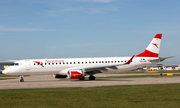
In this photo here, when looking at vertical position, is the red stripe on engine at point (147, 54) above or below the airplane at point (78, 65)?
above

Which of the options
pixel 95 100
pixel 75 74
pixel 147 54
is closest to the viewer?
pixel 95 100

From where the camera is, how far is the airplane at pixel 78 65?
36.7m

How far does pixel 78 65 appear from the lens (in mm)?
38750

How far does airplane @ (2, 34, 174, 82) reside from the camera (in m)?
36.7

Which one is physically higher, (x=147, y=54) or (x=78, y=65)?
(x=147, y=54)

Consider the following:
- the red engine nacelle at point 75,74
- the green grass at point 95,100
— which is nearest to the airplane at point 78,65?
the red engine nacelle at point 75,74

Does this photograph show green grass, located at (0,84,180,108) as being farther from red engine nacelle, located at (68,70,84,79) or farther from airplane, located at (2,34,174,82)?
airplane, located at (2,34,174,82)

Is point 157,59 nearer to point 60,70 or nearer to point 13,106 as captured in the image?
point 60,70

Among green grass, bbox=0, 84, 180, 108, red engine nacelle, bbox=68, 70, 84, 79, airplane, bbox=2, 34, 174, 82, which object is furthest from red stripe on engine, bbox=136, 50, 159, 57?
green grass, bbox=0, 84, 180, 108

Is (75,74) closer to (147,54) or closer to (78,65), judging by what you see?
(78,65)

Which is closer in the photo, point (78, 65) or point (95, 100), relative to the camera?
point (95, 100)

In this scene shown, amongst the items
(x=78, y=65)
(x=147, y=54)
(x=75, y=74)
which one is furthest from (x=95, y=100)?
(x=147, y=54)

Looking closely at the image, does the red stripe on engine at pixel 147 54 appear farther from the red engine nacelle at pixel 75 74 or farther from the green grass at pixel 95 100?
the green grass at pixel 95 100

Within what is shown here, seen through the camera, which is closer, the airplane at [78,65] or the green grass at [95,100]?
the green grass at [95,100]
